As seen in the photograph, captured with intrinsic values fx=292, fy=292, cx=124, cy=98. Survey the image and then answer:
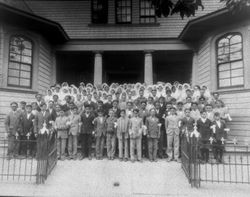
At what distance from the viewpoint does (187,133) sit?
8703mm

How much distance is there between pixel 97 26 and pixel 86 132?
744 centimetres

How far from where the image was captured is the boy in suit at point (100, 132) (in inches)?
362

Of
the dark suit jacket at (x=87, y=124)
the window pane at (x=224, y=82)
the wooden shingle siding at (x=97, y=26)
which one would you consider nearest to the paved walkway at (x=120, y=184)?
the dark suit jacket at (x=87, y=124)

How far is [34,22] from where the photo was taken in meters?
12.5

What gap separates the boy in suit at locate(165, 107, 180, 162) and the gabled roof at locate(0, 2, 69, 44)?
22.9 ft

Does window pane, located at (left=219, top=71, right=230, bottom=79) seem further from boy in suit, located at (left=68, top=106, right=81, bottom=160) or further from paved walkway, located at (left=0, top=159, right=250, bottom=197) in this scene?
boy in suit, located at (left=68, top=106, right=81, bottom=160)

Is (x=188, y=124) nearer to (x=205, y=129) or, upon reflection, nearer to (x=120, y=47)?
(x=205, y=129)

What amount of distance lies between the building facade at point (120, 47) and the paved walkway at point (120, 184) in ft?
15.9

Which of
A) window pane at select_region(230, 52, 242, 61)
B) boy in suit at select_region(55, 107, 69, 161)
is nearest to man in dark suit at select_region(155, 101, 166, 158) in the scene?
boy in suit at select_region(55, 107, 69, 161)

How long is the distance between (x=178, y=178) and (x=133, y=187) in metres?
1.28

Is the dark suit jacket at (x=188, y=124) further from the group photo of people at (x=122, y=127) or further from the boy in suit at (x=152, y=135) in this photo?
the boy in suit at (x=152, y=135)

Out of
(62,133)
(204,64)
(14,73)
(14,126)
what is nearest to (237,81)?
(204,64)

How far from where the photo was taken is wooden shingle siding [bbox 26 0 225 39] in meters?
14.6

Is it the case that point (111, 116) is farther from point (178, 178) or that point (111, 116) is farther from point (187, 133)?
point (178, 178)
